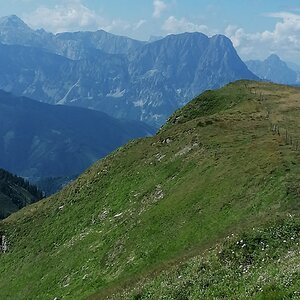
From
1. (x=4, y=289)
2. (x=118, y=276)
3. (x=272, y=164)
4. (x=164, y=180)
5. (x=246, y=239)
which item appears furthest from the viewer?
(x=164, y=180)

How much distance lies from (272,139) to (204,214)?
1941cm

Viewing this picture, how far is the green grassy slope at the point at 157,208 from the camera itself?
41.4 metres

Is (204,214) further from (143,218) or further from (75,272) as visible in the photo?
(75,272)

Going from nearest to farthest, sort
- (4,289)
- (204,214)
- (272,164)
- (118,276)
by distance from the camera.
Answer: (118,276), (204,214), (272,164), (4,289)

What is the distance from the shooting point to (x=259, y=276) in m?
23.7

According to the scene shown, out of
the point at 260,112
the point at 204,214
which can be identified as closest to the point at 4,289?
the point at 204,214

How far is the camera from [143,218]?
172ft

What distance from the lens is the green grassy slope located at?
41.4 m

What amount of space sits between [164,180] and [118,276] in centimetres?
2100

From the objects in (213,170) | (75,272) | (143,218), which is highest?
(213,170)

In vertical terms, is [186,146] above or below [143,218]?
above

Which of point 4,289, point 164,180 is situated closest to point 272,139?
point 164,180

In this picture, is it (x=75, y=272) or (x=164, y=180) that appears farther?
(x=164, y=180)

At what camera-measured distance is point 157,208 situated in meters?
53.3
